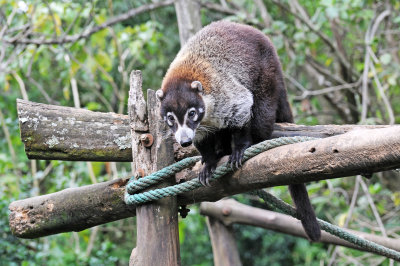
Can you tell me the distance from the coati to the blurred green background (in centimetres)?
187

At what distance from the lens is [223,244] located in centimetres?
500

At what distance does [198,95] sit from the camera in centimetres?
330

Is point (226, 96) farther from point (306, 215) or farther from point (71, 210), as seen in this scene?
point (71, 210)

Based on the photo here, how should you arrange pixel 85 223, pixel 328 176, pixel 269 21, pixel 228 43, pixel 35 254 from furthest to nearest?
pixel 269 21
pixel 35 254
pixel 228 43
pixel 85 223
pixel 328 176

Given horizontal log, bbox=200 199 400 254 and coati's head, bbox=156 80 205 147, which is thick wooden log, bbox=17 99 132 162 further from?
horizontal log, bbox=200 199 400 254

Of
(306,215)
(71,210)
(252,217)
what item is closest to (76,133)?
(71,210)

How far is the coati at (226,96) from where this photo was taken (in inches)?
129

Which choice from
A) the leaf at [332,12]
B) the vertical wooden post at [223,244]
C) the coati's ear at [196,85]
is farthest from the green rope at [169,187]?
the leaf at [332,12]

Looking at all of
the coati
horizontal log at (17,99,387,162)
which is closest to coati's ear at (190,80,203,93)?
the coati

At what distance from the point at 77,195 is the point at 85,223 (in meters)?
0.23

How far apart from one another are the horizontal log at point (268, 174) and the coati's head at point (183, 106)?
0.34m

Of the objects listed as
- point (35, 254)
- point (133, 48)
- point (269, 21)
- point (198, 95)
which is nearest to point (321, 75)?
point (269, 21)

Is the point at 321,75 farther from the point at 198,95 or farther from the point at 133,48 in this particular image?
→ the point at 198,95

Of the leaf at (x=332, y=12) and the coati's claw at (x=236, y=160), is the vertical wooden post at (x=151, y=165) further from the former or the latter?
the leaf at (x=332, y=12)
